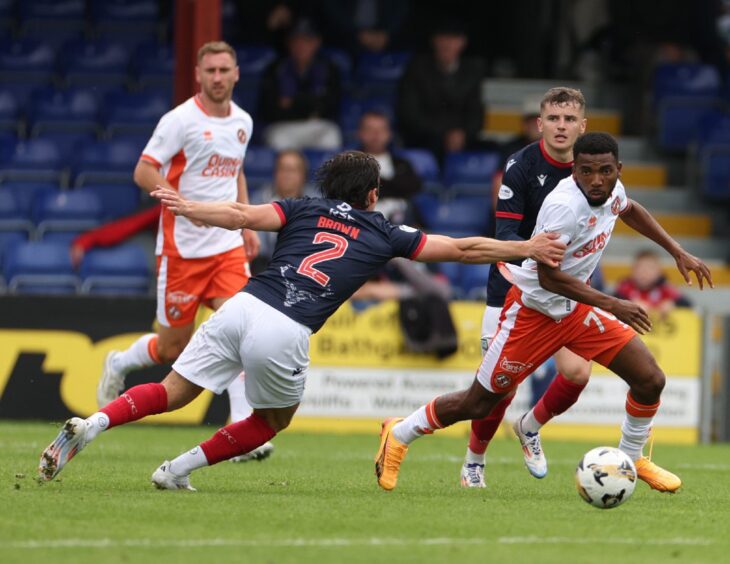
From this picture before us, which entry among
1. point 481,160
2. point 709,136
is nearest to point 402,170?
point 481,160

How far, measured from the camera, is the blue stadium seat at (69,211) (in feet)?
51.0

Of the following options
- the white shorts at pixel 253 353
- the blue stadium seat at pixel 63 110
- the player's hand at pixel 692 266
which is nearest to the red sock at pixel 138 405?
the white shorts at pixel 253 353

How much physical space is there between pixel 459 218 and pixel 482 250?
27.1ft

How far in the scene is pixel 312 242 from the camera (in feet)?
25.7

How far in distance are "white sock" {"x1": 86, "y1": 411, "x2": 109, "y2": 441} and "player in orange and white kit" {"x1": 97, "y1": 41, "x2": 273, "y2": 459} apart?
2411 millimetres

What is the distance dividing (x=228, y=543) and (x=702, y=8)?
622 inches

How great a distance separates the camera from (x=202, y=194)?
10.3 meters

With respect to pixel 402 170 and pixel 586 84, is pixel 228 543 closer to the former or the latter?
pixel 402 170

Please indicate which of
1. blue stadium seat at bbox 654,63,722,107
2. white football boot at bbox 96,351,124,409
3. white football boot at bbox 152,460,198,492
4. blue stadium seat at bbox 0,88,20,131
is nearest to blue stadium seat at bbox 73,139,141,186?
blue stadium seat at bbox 0,88,20,131

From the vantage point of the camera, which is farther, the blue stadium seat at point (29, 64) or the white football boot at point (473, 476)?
the blue stadium seat at point (29, 64)

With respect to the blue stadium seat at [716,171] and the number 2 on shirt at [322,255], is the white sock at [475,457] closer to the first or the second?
the number 2 on shirt at [322,255]

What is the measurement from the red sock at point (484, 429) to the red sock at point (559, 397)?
249 millimetres

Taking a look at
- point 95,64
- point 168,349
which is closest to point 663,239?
→ point 168,349

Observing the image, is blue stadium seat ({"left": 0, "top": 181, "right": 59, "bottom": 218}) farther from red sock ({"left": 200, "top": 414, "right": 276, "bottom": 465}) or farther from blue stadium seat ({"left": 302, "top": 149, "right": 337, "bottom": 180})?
red sock ({"left": 200, "top": 414, "right": 276, "bottom": 465})
